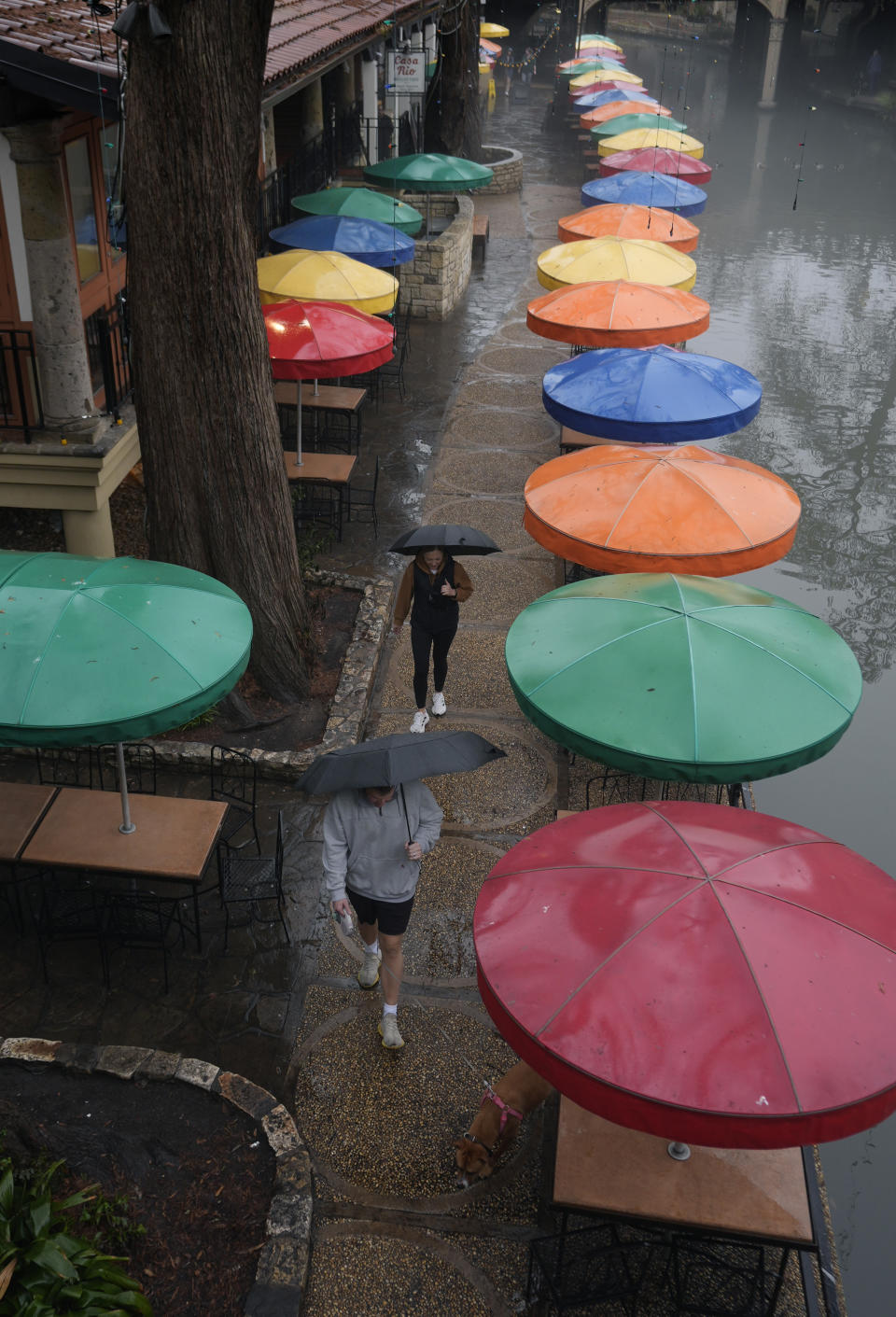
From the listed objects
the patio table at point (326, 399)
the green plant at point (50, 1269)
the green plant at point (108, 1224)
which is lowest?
the green plant at point (108, 1224)

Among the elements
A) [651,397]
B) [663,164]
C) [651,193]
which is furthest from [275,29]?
[651,397]

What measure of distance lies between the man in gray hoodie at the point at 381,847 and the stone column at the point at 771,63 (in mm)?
56283

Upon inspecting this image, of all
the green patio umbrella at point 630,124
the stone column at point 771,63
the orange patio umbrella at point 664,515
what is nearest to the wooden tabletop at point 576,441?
the orange patio umbrella at point 664,515

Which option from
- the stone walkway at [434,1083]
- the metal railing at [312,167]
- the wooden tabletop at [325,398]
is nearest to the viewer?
the stone walkway at [434,1083]

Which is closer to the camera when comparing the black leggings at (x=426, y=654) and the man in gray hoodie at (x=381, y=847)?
the man in gray hoodie at (x=381, y=847)

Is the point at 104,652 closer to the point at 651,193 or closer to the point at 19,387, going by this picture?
the point at 19,387

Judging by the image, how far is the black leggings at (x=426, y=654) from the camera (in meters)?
7.55

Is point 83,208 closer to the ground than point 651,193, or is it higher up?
higher up

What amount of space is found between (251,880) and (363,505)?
6.20m

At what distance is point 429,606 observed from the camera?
7.33 meters

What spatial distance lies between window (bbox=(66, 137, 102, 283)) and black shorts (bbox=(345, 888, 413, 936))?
633cm

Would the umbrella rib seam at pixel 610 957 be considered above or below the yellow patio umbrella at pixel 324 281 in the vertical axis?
above

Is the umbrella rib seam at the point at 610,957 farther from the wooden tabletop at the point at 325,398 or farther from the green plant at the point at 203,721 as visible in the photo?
the wooden tabletop at the point at 325,398

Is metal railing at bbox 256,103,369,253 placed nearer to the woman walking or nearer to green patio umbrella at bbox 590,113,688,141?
green patio umbrella at bbox 590,113,688,141
